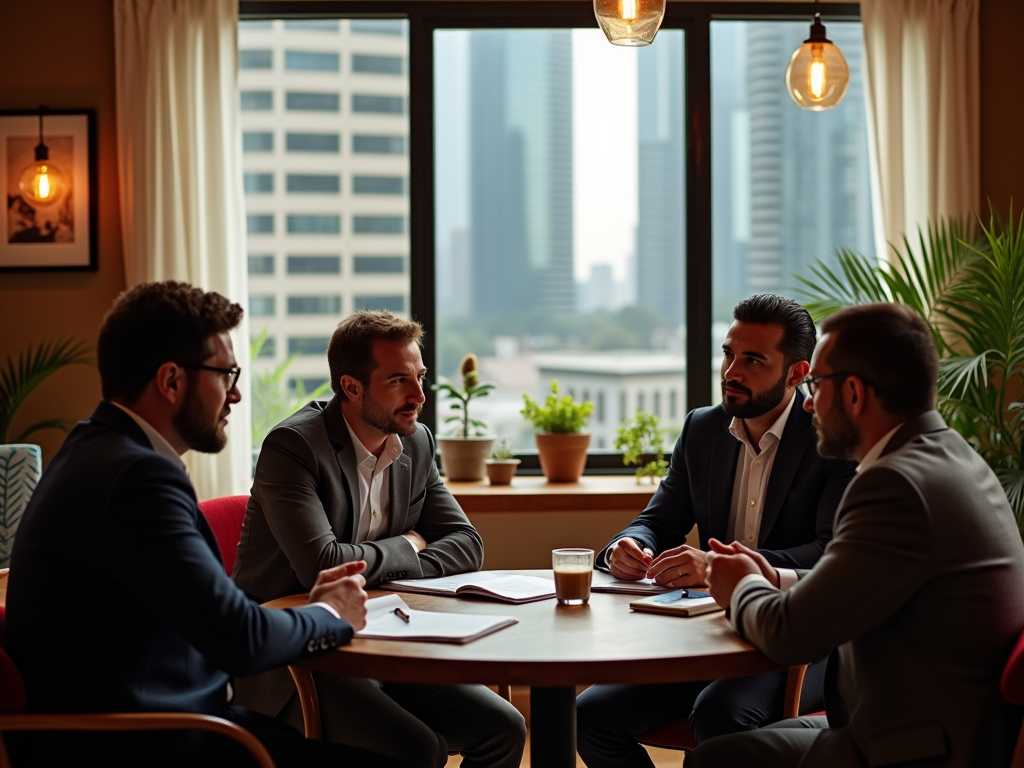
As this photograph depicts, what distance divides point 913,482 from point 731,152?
3.02 meters

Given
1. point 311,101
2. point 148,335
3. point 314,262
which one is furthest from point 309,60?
point 148,335

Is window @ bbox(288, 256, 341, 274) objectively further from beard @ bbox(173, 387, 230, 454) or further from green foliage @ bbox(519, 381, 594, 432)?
beard @ bbox(173, 387, 230, 454)

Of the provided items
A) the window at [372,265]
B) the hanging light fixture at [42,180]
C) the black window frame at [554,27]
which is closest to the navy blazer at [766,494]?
the black window frame at [554,27]

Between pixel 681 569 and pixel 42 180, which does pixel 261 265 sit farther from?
pixel 681 569

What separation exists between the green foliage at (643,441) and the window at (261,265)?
5.33ft

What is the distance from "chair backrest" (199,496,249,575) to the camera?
2.72 meters

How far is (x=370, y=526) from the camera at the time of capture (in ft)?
8.40

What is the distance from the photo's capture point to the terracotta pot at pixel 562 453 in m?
4.09

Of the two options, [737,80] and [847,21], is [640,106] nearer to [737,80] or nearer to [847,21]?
[737,80]

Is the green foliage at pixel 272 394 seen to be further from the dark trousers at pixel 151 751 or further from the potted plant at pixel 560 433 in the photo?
the dark trousers at pixel 151 751

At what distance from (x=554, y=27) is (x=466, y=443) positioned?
1.76 m

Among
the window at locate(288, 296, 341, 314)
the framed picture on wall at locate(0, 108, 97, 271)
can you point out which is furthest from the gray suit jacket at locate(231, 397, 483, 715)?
the framed picture on wall at locate(0, 108, 97, 271)

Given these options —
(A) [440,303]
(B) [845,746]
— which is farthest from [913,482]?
(A) [440,303]

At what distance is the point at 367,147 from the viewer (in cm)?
440
